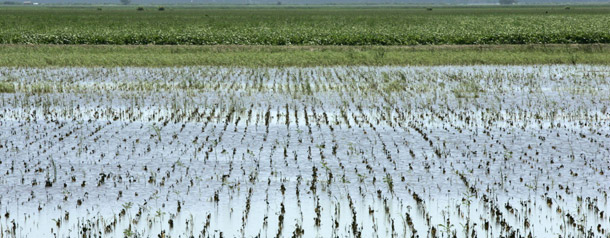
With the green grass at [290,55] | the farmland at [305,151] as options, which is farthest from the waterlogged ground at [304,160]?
the green grass at [290,55]

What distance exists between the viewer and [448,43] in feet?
148

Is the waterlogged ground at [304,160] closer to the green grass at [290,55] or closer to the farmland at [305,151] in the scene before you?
the farmland at [305,151]

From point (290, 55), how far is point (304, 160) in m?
24.1

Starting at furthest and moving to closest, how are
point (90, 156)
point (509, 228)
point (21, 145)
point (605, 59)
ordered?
point (605, 59) → point (21, 145) → point (90, 156) → point (509, 228)

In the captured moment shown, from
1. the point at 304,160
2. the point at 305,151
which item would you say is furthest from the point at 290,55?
the point at 304,160

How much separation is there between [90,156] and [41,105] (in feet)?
24.0

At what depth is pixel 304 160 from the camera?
1264 centimetres

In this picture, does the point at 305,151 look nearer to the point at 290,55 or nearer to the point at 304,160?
the point at 304,160

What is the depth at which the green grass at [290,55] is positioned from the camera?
3309 centimetres

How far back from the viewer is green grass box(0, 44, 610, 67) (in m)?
33.1

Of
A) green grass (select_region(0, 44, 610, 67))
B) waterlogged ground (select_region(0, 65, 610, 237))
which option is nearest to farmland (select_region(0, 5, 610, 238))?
waterlogged ground (select_region(0, 65, 610, 237))

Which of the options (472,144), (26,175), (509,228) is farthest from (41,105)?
(509,228)

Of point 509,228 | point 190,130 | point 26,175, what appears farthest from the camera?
point 190,130

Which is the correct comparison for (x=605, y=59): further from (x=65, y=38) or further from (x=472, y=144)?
(x=65, y=38)
